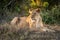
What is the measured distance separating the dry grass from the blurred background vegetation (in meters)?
2.00

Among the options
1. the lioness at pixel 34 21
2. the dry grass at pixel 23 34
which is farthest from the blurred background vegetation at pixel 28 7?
the dry grass at pixel 23 34

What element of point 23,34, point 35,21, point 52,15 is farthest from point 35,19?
point 52,15

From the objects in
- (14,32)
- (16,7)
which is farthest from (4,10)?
(14,32)

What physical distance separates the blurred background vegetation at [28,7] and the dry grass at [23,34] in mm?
1999

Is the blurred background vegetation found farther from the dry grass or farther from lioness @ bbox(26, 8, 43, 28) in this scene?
the dry grass

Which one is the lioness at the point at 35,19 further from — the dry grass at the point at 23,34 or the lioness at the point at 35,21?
the dry grass at the point at 23,34

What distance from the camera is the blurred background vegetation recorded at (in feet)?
30.7

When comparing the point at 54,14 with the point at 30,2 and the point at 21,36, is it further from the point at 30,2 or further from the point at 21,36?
the point at 21,36

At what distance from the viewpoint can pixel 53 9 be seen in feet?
32.0

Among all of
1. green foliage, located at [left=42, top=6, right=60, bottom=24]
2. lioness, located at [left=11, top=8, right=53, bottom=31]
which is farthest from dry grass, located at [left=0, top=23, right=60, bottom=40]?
green foliage, located at [left=42, top=6, right=60, bottom=24]

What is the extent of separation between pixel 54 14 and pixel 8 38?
3610mm

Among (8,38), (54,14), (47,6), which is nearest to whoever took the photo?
(8,38)

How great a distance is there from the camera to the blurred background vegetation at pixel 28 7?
30.7 feet

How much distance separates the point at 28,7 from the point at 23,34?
3788mm
